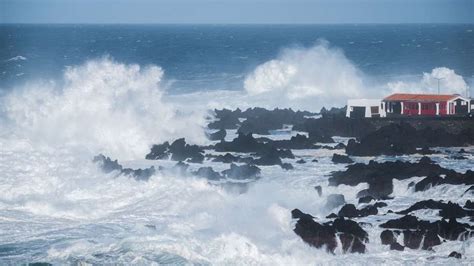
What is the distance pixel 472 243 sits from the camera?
1753 cm

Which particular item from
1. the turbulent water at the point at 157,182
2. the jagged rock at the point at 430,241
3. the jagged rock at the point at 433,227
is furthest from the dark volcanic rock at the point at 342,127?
the jagged rock at the point at 430,241

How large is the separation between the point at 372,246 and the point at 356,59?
2287 inches

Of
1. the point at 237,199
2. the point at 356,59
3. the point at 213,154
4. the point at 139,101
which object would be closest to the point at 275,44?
the point at 356,59

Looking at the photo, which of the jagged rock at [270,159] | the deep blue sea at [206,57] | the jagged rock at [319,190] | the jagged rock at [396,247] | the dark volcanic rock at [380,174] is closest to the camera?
the jagged rock at [396,247]

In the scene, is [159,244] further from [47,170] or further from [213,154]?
[213,154]

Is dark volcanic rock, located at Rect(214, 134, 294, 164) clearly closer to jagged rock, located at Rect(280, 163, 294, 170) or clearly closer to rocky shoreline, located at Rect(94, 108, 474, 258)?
rocky shoreline, located at Rect(94, 108, 474, 258)

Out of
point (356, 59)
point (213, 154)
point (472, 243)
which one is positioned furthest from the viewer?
point (356, 59)

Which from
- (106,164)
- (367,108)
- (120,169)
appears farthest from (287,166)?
(367,108)

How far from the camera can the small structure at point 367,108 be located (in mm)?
37062

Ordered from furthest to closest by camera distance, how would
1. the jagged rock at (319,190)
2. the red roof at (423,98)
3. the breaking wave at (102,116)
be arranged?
1. the red roof at (423,98)
2. the breaking wave at (102,116)
3. the jagged rock at (319,190)

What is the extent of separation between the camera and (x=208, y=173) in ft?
83.7

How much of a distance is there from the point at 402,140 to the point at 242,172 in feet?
24.4

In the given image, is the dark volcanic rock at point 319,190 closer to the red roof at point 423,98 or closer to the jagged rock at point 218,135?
the jagged rock at point 218,135

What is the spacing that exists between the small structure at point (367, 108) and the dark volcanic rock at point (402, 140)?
14.7 feet
